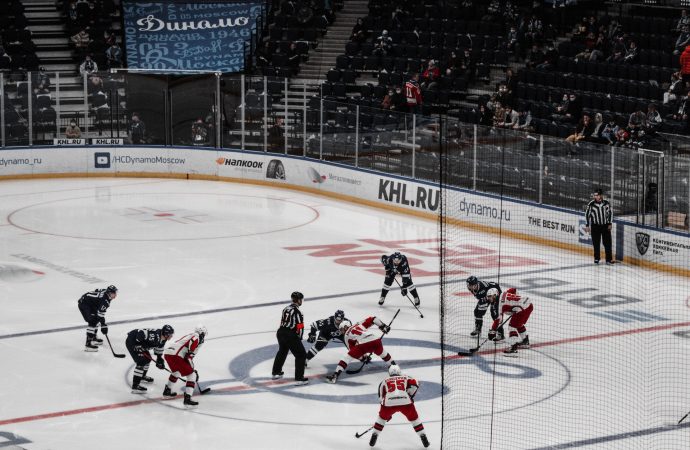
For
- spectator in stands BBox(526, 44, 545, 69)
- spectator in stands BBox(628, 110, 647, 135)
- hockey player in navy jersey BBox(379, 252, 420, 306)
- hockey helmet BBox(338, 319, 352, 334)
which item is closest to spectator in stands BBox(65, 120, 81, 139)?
spectator in stands BBox(526, 44, 545, 69)

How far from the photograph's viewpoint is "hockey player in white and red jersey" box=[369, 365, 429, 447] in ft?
41.7

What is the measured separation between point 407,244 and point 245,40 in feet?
49.3

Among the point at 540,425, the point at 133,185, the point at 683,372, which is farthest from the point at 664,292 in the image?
the point at 133,185

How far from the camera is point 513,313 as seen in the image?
16.6m

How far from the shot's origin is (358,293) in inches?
801

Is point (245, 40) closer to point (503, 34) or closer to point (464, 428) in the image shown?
point (503, 34)

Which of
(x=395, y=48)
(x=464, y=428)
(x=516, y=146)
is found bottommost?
(x=464, y=428)

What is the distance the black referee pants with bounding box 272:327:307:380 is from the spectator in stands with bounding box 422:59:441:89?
17445mm

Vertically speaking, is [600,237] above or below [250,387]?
above

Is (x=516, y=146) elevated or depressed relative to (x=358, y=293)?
elevated

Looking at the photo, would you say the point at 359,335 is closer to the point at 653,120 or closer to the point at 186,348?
the point at 186,348

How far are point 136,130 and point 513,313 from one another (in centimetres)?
1831

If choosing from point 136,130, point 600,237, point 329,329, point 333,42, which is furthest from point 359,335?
point 333,42

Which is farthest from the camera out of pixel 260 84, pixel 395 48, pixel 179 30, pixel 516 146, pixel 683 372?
pixel 179 30
